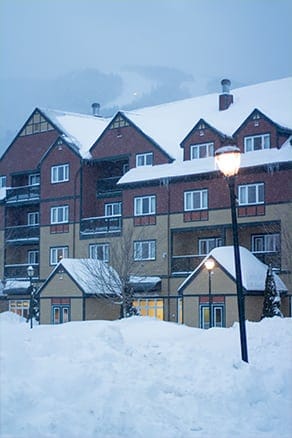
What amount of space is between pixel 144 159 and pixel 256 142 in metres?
7.83

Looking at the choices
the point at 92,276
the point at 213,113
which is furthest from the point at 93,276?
the point at 213,113

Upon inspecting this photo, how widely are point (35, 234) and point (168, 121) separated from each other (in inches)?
448

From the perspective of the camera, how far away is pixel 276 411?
35.1 ft

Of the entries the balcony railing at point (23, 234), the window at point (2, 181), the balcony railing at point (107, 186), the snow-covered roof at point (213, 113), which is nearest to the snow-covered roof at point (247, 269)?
the snow-covered roof at point (213, 113)

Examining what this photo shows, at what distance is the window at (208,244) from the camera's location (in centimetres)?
3838

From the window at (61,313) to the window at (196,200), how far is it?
8.62m

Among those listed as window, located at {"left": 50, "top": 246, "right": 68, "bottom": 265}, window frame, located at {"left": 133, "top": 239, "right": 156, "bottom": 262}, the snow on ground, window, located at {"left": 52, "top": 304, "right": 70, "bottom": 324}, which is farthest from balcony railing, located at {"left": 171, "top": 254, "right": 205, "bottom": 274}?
the snow on ground

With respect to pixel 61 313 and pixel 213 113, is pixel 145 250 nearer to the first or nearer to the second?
pixel 61 313

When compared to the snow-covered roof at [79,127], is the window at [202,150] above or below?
below

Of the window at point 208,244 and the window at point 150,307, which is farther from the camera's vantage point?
the window at point 150,307

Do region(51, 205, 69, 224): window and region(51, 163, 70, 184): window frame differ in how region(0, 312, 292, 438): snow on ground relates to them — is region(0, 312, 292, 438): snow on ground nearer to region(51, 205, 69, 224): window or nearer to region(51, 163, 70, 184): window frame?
region(51, 205, 69, 224): window

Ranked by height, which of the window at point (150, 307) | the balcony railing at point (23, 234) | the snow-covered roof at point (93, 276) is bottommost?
the window at point (150, 307)

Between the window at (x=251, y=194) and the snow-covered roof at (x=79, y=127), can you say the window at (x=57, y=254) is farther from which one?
the window at (x=251, y=194)

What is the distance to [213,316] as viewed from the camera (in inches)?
1363
